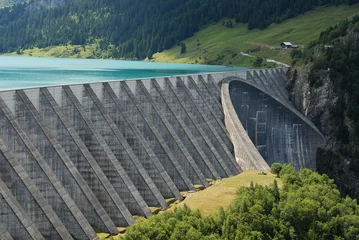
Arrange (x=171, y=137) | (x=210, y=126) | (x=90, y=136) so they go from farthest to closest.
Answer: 1. (x=210, y=126)
2. (x=171, y=137)
3. (x=90, y=136)

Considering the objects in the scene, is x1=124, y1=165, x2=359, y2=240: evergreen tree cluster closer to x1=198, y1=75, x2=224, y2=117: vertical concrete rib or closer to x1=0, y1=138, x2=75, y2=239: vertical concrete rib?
x1=0, y1=138, x2=75, y2=239: vertical concrete rib

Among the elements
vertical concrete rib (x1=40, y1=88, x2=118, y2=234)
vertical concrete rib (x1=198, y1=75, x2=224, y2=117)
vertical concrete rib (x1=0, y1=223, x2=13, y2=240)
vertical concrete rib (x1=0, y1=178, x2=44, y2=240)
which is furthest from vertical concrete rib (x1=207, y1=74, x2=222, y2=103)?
vertical concrete rib (x1=0, y1=223, x2=13, y2=240)

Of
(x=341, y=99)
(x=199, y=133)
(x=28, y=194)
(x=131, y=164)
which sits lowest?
(x=341, y=99)

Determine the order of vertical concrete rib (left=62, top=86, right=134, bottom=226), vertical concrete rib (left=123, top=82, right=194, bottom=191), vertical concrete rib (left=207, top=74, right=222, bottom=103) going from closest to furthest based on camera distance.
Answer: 1. vertical concrete rib (left=62, top=86, right=134, bottom=226)
2. vertical concrete rib (left=123, top=82, right=194, bottom=191)
3. vertical concrete rib (left=207, top=74, right=222, bottom=103)

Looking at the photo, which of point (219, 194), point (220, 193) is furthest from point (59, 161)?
point (220, 193)

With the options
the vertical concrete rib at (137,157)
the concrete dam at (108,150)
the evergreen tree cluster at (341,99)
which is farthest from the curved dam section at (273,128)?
the vertical concrete rib at (137,157)

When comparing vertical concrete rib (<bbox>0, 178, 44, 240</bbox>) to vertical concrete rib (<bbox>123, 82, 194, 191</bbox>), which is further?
vertical concrete rib (<bbox>123, 82, 194, 191</bbox>)

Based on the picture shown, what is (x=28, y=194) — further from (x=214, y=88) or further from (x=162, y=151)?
(x=214, y=88)
